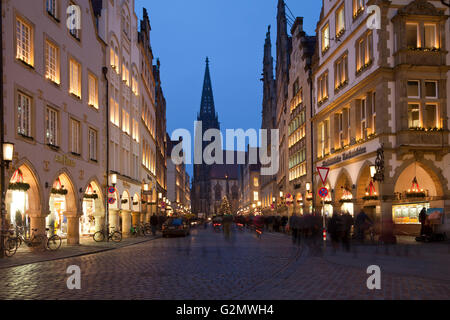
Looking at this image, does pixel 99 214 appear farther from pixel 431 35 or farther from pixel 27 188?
pixel 431 35

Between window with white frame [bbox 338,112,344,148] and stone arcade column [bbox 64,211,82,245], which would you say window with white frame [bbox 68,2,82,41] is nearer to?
stone arcade column [bbox 64,211,82,245]

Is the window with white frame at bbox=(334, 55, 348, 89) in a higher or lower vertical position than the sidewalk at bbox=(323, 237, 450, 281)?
higher

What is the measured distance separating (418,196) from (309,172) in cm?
1961

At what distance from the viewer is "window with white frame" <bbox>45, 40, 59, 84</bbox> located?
26391 mm

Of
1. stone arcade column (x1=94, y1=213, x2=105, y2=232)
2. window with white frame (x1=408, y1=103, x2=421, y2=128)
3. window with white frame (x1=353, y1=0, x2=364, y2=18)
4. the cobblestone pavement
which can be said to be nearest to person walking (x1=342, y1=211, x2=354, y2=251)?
the cobblestone pavement

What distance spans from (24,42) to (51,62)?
3251 mm

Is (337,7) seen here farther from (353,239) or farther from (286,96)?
(286,96)

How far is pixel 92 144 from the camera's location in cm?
3394

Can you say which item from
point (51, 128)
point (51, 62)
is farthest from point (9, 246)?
point (51, 62)

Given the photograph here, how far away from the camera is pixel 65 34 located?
28.9 meters

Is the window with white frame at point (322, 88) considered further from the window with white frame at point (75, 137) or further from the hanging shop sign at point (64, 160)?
the hanging shop sign at point (64, 160)

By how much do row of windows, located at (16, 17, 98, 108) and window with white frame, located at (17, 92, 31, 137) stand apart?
59.8 inches

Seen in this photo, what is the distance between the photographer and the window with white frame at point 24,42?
2325cm
